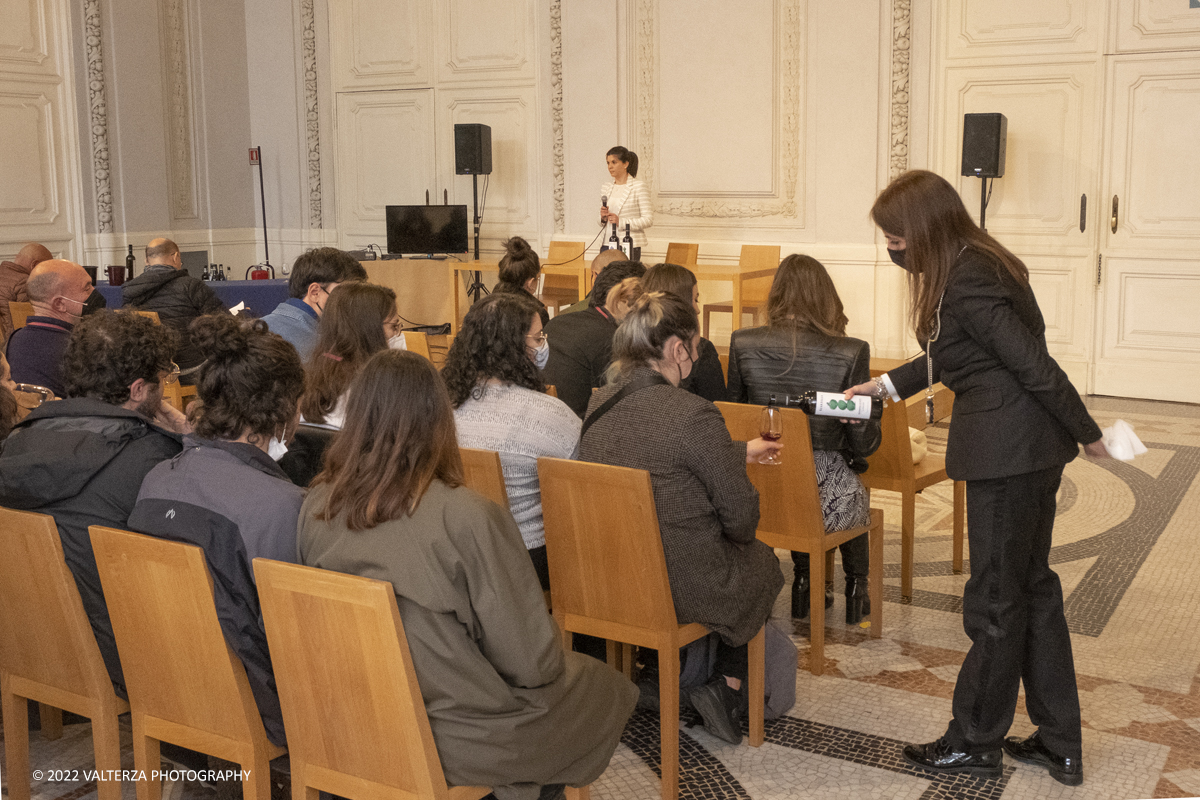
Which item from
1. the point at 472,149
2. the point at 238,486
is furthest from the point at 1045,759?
the point at 472,149

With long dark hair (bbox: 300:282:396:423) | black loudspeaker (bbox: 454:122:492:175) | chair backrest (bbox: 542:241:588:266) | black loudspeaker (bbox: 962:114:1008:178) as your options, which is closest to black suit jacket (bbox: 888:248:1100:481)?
long dark hair (bbox: 300:282:396:423)

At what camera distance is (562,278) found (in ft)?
29.7

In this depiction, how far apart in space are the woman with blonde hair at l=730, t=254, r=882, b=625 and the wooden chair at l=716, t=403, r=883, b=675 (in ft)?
0.39

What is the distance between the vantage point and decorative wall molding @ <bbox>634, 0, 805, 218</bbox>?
8.52 m

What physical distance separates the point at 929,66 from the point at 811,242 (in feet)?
4.90

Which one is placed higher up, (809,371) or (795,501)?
(809,371)

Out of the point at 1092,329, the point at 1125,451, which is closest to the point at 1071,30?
the point at 1092,329

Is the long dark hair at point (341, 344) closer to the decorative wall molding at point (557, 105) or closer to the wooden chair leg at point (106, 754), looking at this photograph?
the wooden chair leg at point (106, 754)

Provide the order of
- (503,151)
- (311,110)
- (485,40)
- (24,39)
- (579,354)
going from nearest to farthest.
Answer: (579,354) < (24,39) < (485,40) < (503,151) < (311,110)

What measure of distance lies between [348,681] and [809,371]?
2065 millimetres

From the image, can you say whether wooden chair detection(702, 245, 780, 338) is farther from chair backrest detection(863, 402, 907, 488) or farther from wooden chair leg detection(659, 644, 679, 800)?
wooden chair leg detection(659, 644, 679, 800)

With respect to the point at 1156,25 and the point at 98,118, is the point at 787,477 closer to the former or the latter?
the point at 1156,25

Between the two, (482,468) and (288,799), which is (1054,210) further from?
(288,799)

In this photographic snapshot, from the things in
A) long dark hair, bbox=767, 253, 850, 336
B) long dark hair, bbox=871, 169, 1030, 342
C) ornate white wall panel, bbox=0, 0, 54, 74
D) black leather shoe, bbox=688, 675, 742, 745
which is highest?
ornate white wall panel, bbox=0, 0, 54, 74
